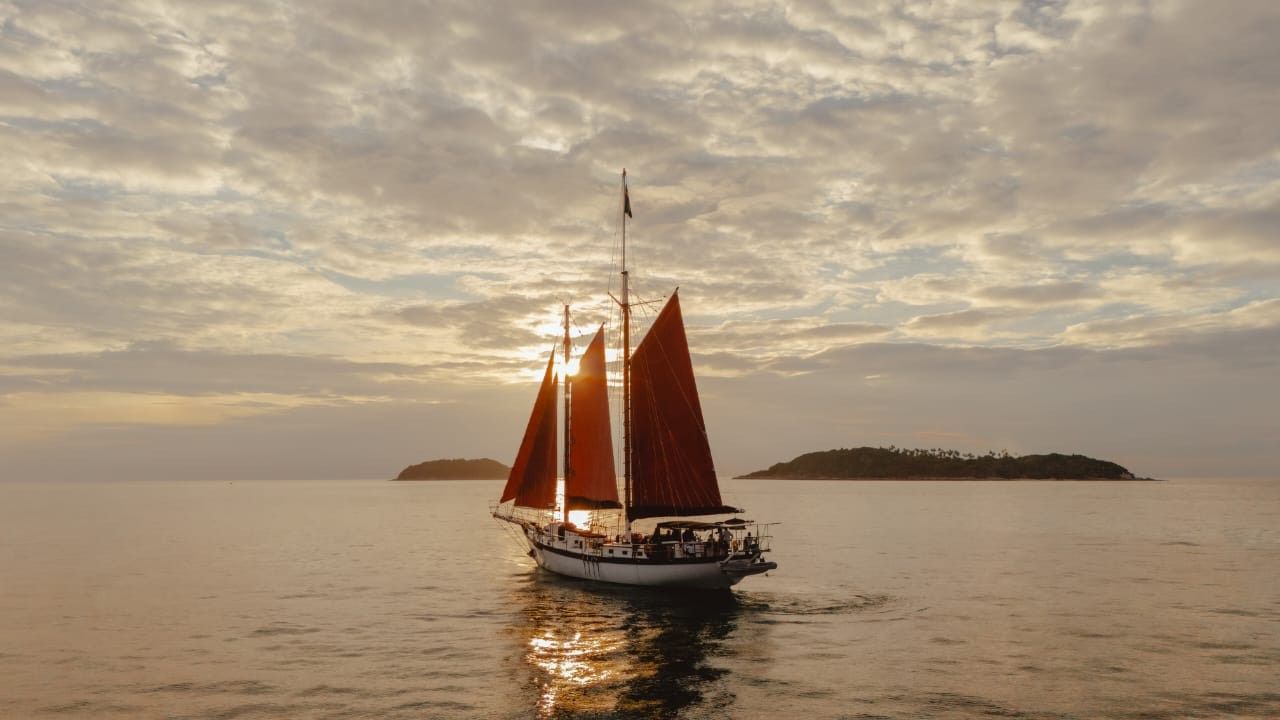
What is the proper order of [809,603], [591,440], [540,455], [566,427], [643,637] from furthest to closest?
[540,455]
[566,427]
[591,440]
[809,603]
[643,637]

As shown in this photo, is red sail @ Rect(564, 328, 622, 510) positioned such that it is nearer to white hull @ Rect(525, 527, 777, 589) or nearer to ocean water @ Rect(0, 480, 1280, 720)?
white hull @ Rect(525, 527, 777, 589)

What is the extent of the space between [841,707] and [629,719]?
8.18 meters

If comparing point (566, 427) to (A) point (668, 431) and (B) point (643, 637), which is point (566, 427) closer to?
(A) point (668, 431)

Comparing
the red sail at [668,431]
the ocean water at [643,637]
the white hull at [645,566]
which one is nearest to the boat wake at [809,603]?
the ocean water at [643,637]

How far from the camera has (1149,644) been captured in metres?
42.4

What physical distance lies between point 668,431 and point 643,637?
1631cm

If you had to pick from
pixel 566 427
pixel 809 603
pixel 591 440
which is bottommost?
pixel 809 603

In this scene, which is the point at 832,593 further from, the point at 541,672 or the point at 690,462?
the point at 541,672


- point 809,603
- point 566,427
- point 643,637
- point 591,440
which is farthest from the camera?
point 566,427

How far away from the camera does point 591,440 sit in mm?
61188

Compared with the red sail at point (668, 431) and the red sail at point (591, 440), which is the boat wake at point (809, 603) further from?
the red sail at point (591, 440)

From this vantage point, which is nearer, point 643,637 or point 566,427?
point 643,637

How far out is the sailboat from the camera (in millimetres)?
55531

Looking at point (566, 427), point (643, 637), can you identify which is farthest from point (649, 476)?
point (643, 637)
